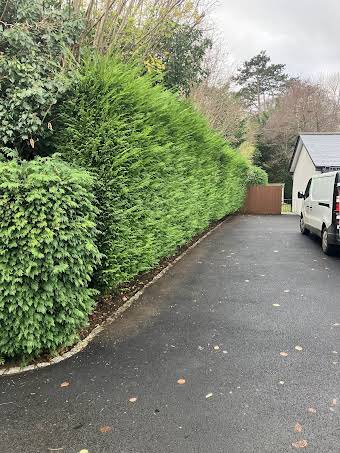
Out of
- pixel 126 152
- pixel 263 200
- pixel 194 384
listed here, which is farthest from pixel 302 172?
pixel 194 384

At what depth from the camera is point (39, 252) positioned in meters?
3.09

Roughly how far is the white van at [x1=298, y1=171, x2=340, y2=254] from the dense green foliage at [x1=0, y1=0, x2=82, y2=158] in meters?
6.01

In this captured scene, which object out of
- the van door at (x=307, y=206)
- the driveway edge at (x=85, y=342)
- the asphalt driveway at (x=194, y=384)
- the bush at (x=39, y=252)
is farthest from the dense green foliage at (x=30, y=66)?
the van door at (x=307, y=206)

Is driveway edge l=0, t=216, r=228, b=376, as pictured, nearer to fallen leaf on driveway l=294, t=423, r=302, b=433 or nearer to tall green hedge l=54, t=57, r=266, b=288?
tall green hedge l=54, t=57, r=266, b=288

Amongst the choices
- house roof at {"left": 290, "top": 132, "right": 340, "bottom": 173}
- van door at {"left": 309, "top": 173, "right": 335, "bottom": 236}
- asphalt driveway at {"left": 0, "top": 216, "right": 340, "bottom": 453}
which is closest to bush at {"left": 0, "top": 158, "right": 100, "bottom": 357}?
asphalt driveway at {"left": 0, "top": 216, "right": 340, "bottom": 453}

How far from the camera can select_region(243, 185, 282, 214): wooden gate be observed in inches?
922

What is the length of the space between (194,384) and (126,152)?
2.76m

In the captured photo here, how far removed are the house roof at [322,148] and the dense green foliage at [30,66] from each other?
15.9 m

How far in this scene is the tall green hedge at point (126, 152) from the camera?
13.7 feet

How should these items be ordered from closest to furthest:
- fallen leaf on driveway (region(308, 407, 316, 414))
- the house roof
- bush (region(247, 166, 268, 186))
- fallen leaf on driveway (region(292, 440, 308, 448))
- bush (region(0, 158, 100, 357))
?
fallen leaf on driveway (region(292, 440, 308, 448))
fallen leaf on driveway (region(308, 407, 316, 414))
bush (region(0, 158, 100, 357))
the house roof
bush (region(247, 166, 268, 186))

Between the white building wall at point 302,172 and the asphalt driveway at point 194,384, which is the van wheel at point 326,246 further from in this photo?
the white building wall at point 302,172

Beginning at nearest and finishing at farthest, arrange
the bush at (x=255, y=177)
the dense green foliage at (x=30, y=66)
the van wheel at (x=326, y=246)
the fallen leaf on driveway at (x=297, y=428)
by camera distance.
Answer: the fallen leaf on driveway at (x=297, y=428) < the dense green foliage at (x=30, y=66) < the van wheel at (x=326, y=246) < the bush at (x=255, y=177)

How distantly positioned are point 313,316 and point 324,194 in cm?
495

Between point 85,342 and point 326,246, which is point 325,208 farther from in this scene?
point 85,342
